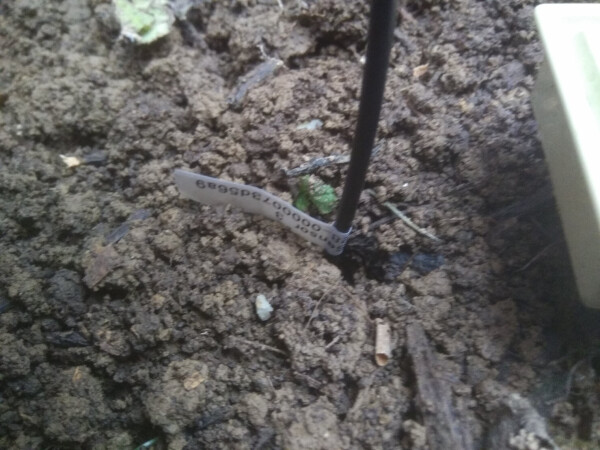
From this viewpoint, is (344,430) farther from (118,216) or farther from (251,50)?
(251,50)

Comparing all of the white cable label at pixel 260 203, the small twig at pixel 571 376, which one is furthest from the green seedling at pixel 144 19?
the small twig at pixel 571 376

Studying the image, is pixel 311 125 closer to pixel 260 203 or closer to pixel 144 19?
pixel 260 203

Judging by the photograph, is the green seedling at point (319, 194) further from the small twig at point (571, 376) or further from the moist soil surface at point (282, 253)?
the small twig at point (571, 376)

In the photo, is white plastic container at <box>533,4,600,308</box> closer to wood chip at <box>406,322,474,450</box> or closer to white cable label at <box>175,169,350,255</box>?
wood chip at <box>406,322,474,450</box>

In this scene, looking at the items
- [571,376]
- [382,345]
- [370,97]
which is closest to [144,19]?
[370,97]

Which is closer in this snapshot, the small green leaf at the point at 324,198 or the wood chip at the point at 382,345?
the wood chip at the point at 382,345

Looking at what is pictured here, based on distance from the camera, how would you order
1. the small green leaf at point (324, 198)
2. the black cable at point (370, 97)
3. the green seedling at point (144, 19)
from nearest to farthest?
the black cable at point (370, 97), the small green leaf at point (324, 198), the green seedling at point (144, 19)
